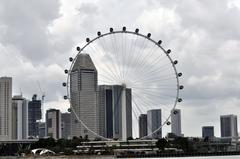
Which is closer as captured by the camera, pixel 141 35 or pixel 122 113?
pixel 141 35

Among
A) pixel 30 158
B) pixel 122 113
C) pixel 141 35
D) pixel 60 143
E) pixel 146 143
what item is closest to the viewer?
pixel 141 35

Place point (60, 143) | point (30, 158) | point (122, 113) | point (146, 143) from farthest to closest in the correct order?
1. point (60, 143)
2. point (146, 143)
3. point (30, 158)
4. point (122, 113)

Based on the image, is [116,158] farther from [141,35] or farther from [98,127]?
[98,127]

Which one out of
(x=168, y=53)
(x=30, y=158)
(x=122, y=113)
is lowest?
(x=30, y=158)

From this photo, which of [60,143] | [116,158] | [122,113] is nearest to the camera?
[122,113]

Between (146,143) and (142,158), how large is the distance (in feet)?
154

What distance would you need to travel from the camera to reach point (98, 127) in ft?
598

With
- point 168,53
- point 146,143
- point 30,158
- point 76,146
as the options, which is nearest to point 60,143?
point 76,146

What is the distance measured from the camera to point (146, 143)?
153500mm

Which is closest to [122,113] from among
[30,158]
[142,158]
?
[142,158]

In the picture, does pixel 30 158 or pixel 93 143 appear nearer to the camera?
pixel 30 158

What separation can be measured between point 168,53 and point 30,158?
49.5 meters

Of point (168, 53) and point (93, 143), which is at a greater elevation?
point (168, 53)

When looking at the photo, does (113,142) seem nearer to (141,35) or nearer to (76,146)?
(76,146)
